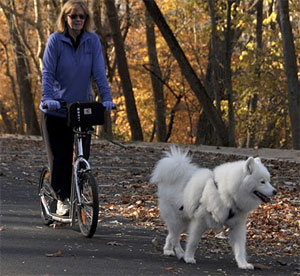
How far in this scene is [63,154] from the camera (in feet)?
30.0

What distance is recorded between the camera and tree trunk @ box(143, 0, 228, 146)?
24422 millimetres

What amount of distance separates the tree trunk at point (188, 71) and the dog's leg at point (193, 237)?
55.8ft

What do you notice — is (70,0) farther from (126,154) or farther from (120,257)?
(126,154)

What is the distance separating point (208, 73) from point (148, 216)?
25783mm

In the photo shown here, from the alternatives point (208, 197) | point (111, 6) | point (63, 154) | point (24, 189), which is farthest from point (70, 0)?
point (111, 6)

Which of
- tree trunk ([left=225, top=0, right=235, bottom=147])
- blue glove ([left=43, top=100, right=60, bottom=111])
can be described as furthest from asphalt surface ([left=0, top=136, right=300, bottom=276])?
tree trunk ([left=225, top=0, right=235, bottom=147])

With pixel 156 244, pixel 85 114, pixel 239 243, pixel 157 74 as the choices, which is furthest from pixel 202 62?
pixel 239 243

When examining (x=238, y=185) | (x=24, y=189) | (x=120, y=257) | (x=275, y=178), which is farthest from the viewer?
(x=275, y=178)

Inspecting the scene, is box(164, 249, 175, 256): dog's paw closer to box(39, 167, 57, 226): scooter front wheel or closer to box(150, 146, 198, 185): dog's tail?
box(150, 146, 198, 185): dog's tail

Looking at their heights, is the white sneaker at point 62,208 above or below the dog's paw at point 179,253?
above

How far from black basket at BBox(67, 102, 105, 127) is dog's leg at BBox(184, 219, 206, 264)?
1673 mm

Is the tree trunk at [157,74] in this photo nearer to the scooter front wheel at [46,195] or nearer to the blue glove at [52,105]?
the scooter front wheel at [46,195]

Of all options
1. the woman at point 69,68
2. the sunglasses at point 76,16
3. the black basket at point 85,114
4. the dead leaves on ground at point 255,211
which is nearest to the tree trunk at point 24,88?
the dead leaves on ground at point 255,211

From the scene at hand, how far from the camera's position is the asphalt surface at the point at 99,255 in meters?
7.23
